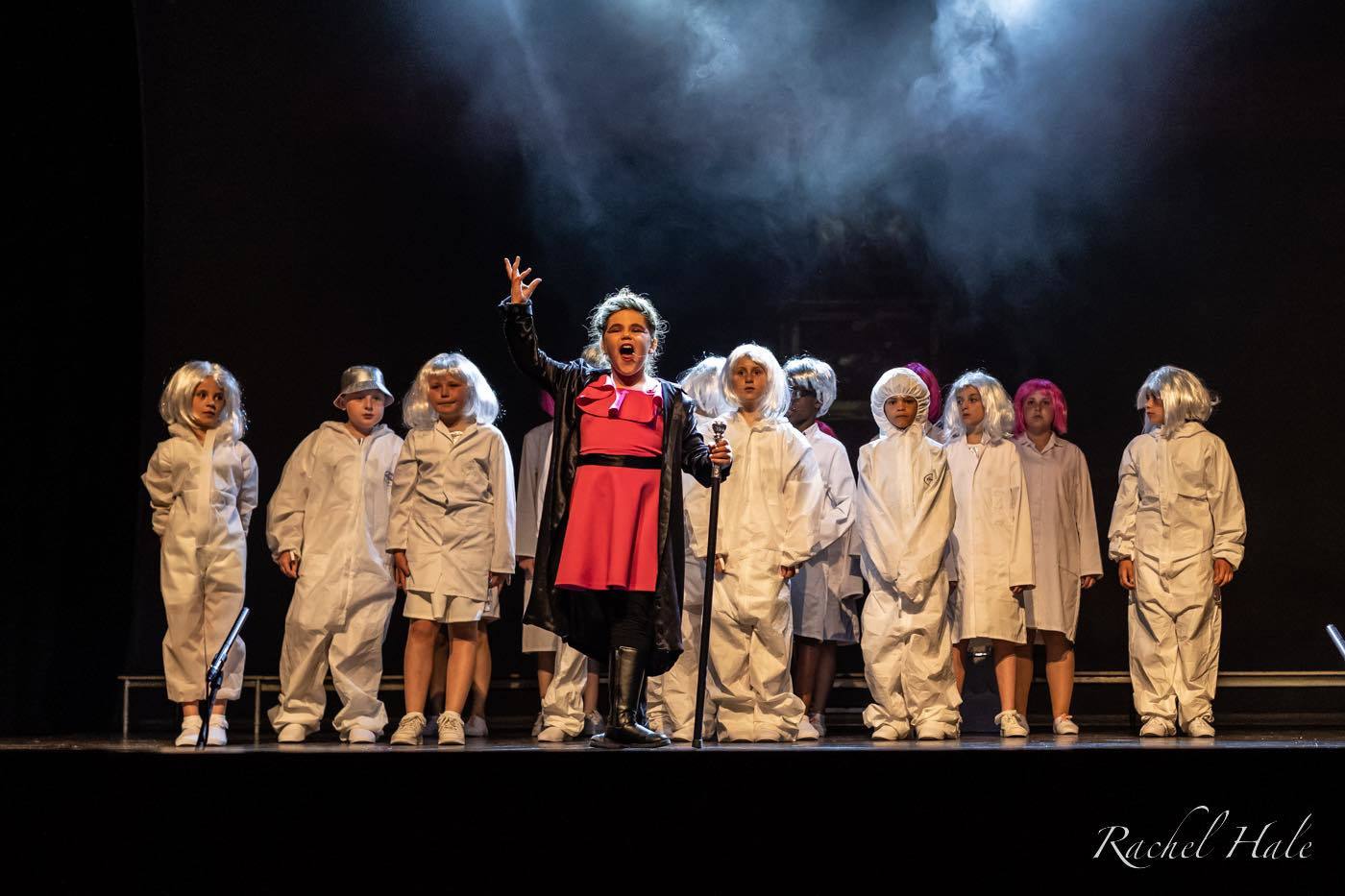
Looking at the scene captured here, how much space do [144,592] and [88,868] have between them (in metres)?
2.78

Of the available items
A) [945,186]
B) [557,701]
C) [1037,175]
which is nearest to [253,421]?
[557,701]

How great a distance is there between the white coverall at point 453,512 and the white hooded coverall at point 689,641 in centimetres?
70

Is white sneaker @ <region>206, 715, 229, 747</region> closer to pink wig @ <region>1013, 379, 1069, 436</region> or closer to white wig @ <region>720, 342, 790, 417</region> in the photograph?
white wig @ <region>720, 342, 790, 417</region>

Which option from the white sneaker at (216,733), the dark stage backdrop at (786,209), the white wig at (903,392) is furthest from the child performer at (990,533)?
the white sneaker at (216,733)

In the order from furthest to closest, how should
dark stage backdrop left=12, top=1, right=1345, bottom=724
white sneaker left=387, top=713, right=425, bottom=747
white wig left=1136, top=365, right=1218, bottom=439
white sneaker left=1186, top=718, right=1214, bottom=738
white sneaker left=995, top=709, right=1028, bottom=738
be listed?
dark stage backdrop left=12, top=1, right=1345, bottom=724 → white wig left=1136, top=365, right=1218, bottom=439 → white sneaker left=1186, top=718, right=1214, bottom=738 → white sneaker left=995, top=709, right=1028, bottom=738 → white sneaker left=387, top=713, right=425, bottom=747

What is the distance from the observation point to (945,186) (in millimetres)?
7484

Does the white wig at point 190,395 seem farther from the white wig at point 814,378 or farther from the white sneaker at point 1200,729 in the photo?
the white sneaker at point 1200,729

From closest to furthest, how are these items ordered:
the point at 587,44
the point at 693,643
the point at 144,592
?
the point at 693,643 → the point at 144,592 → the point at 587,44

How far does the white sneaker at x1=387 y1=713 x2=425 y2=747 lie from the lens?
17.1ft

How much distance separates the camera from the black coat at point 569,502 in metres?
4.72

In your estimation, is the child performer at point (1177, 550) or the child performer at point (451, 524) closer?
the child performer at point (451, 524)

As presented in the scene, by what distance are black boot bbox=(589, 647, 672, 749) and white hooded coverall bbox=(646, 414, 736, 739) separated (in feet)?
2.40

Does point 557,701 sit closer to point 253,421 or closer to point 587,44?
point 253,421

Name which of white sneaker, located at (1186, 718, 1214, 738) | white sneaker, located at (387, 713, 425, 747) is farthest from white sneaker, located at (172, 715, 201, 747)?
white sneaker, located at (1186, 718, 1214, 738)
